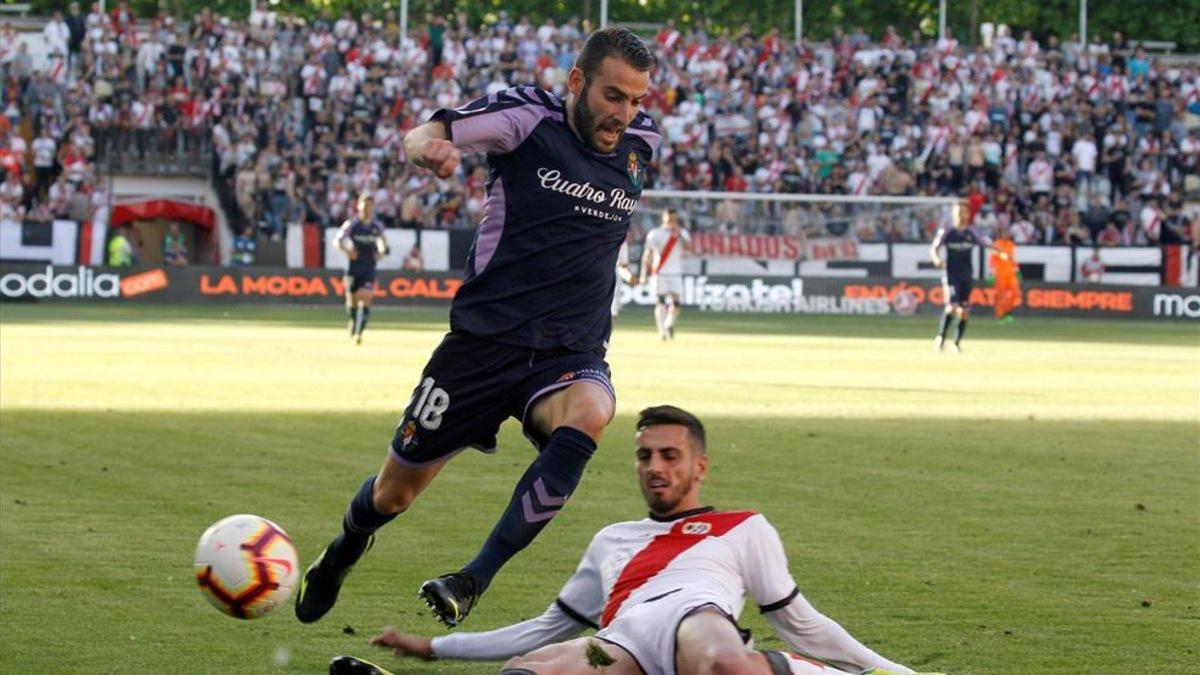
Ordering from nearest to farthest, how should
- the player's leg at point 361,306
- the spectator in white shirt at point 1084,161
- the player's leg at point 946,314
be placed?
the player's leg at point 361,306
the player's leg at point 946,314
the spectator in white shirt at point 1084,161

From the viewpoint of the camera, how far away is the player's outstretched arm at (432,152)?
6512mm

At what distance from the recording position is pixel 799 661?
6.01m

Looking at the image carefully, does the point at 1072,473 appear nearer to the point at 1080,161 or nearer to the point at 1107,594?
the point at 1107,594

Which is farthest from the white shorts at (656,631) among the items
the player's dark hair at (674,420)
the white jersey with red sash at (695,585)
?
the player's dark hair at (674,420)

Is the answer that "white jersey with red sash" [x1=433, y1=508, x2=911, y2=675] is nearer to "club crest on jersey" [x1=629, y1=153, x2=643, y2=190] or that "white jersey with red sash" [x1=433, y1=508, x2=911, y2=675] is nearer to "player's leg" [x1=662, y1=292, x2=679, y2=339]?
"club crest on jersey" [x1=629, y1=153, x2=643, y2=190]

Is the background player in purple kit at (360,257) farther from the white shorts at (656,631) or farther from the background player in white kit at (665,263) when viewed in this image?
the white shorts at (656,631)

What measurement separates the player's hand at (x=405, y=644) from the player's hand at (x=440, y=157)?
66.9 inches

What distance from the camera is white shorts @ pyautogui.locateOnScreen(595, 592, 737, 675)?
6035 millimetres

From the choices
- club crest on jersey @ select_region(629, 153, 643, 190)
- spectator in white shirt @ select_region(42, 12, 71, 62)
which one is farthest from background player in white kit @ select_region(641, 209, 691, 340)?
club crest on jersey @ select_region(629, 153, 643, 190)

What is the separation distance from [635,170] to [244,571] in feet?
7.07

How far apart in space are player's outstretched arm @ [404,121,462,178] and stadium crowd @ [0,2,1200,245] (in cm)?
3711

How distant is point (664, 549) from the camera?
21.2 feet

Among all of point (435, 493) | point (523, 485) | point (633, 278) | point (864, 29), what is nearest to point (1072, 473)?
point (435, 493)

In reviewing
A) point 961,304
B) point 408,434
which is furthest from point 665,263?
point 408,434
